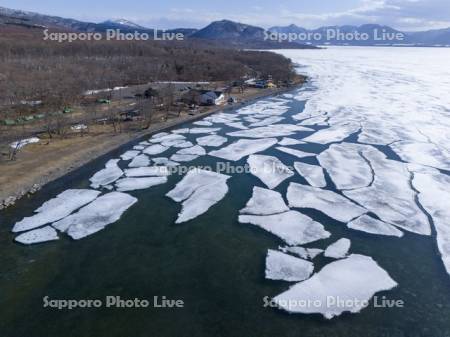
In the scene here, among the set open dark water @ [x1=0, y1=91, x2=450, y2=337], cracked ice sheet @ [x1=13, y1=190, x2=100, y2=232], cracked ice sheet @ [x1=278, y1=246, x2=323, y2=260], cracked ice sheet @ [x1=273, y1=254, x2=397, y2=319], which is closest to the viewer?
open dark water @ [x1=0, y1=91, x2=450, y2=337]

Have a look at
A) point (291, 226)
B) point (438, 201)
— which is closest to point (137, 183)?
point (291, 226)

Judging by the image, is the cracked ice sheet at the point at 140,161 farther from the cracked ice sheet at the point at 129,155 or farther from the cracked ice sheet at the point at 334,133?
the cracked ice sheet at the point at 334,133

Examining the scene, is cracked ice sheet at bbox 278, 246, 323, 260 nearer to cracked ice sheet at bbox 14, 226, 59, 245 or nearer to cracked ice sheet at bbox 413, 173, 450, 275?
cracked ice sheet at bbox 413, 173, 450, 275

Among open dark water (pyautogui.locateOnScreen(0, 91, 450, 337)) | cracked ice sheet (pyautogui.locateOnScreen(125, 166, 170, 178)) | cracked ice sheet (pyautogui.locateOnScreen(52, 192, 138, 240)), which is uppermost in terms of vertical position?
cracked ice sheet (pyautogui.locateOnScreen(125, 166, 170, 178))

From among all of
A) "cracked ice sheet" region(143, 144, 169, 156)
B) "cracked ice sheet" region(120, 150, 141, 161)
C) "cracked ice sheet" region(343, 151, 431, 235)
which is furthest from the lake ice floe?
"cracked ice sheet" region(120, 150, 141, 161)

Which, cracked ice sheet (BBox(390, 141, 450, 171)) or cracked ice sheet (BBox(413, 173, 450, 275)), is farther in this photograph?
cracked ice sheet (BBox(390, 141, 450, 171))

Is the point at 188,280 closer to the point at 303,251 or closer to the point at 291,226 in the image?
the point at 303,251
